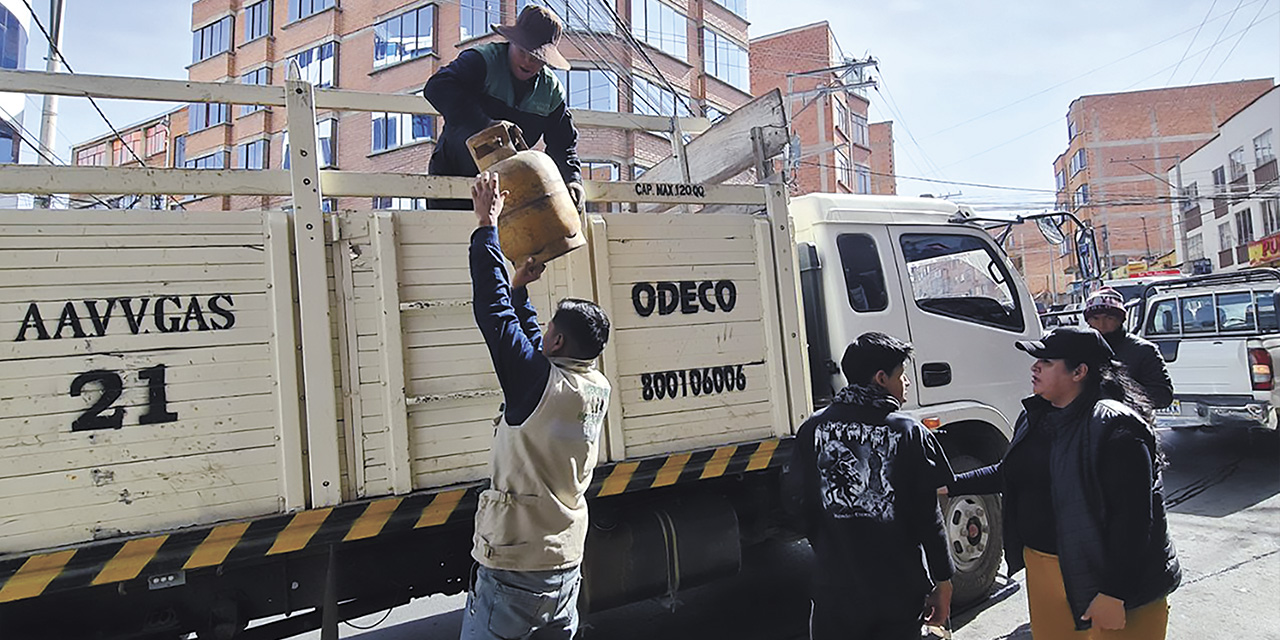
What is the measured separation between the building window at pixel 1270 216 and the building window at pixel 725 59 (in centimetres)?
2180

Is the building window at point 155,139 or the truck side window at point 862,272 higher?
the building window at point 155,139

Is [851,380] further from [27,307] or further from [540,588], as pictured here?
[27,307]

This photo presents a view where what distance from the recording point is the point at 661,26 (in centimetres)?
2248

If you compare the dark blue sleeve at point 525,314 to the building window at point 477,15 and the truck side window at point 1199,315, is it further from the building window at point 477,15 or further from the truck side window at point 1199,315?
the building window at point 477,15

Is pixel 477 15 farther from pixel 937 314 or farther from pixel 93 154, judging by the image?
pixel 93 154

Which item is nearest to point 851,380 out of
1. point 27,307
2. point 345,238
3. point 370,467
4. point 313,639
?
point 370,467

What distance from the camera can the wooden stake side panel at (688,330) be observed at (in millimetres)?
3170

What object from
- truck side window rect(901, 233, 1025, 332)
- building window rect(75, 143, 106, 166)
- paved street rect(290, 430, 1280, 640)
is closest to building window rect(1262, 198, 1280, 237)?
paved street rect(290, 430, 1280, 640)

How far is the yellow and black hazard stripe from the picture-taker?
85.0 inches

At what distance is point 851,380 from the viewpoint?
2.54m

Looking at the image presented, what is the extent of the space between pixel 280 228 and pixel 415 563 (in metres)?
1.49

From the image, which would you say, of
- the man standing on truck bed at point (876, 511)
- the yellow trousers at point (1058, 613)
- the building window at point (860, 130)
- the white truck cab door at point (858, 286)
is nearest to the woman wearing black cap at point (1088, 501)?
the yellow trousers at point (1058, 613)

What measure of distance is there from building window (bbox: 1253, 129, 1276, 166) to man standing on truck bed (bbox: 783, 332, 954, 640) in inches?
1394

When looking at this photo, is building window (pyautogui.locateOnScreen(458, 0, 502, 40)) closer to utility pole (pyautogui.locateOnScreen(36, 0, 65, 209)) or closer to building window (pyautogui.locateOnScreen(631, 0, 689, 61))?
building window (pyautogui.locateOnScreen(631, 0, 689, 61))
